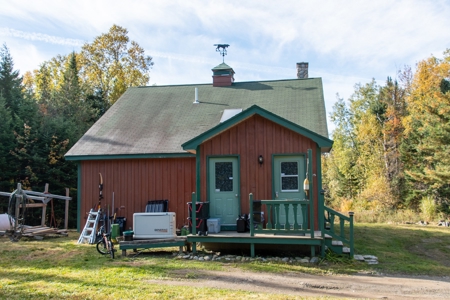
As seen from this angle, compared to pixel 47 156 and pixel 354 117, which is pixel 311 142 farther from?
pixel 354 117

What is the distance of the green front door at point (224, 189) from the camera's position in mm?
11008

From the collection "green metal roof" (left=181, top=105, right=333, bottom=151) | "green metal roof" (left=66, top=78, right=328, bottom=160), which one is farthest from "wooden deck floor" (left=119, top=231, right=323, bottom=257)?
"green metal roof" (left=66, top=78, right=328, bottom=160)

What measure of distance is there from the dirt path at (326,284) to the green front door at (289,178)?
10.2ft

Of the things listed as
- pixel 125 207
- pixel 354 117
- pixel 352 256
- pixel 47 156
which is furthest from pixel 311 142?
pixel 354 117

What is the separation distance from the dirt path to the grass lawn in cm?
31

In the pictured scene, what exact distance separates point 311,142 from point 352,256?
284 centimetres

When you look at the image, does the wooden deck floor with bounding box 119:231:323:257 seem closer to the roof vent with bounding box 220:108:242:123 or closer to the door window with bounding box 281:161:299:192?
the door window with bounding box 281:161:299:192

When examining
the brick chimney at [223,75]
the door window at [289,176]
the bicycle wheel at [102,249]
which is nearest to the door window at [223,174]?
the door window at [289,176]

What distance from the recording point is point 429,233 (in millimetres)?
14734

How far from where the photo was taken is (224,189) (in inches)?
436

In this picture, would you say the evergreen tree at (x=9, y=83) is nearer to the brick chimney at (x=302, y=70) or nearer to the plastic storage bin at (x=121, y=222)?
the plastic storage bin at (x=121, y=222)

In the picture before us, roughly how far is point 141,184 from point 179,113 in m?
3.25

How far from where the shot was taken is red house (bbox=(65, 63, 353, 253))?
10648mm

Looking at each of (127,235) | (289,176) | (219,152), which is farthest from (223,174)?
(127,235)
